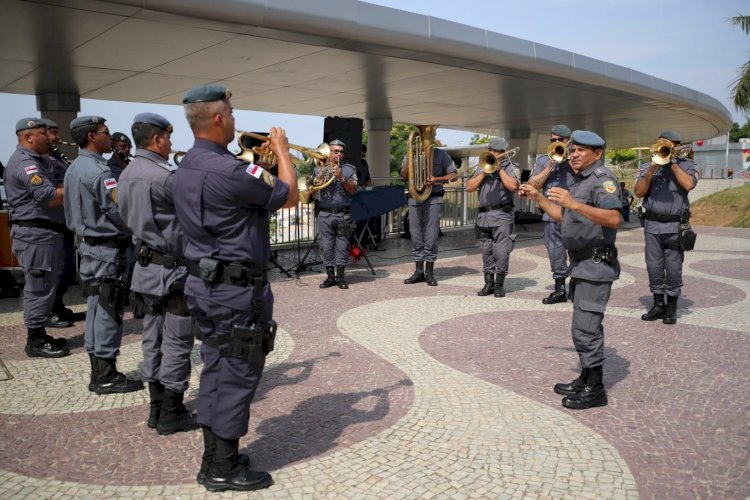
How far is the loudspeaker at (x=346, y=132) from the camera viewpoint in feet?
35.3

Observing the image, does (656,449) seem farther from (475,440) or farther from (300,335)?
(300,335)

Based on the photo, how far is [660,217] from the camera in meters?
6.38

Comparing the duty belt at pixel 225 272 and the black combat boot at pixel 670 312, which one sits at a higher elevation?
the duty belt at pixel 225 272

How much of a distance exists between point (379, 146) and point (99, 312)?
507 inches

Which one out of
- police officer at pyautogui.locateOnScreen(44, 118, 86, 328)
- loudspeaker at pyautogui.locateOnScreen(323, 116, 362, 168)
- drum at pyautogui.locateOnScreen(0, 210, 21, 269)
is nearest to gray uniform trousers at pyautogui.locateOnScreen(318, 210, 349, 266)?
loudspeaker at pyautogui.locateOnScreen(323, 116, 362, 168)

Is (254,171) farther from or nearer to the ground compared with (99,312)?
farther from the ground

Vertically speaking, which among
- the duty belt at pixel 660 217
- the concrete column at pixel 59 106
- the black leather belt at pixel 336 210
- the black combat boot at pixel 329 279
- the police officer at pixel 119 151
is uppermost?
the concrete column at pixel 59 106

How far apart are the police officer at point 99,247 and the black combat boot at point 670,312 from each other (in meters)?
5.61

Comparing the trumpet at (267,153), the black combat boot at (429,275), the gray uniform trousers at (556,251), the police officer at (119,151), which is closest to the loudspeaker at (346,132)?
the black combat boot at (429,275)

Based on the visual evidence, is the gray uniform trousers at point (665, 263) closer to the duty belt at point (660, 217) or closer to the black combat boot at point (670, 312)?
the black combat boot at point (670, 312)

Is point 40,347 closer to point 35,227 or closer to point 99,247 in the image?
point 35,227

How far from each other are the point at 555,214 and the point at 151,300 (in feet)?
10.1

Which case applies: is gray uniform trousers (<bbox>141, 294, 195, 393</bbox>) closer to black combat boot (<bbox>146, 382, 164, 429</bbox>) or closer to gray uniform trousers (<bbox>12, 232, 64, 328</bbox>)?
black combat boot (<bbox>146, 382, 164, 429</bbox>)

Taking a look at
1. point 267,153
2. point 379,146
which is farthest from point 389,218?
point 267,153
